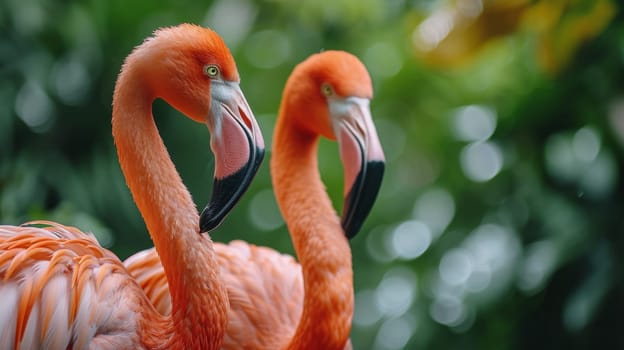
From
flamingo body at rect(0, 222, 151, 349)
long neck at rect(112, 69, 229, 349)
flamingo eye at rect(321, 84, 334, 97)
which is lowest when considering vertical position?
flamingo body at rect(0, 222, 151, 349)

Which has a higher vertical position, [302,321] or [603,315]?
[603,315]

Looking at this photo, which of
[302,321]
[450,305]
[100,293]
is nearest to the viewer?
[100,293]

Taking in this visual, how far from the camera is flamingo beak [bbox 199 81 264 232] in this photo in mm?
1965

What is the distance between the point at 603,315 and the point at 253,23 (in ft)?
8.74

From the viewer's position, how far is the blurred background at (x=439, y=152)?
14.4 feet

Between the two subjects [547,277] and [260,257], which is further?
[547,277]

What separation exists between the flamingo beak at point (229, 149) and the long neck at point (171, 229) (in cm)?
8

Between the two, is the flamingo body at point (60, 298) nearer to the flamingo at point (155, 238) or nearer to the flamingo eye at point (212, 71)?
the flamingo at point (155, 238)

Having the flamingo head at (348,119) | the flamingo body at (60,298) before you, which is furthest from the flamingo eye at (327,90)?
the flamingo body at (60,298)

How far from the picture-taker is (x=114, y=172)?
4461 millimetres

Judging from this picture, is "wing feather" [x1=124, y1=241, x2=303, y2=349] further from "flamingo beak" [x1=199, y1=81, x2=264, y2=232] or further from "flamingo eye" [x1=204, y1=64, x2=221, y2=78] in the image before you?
"flamingo eye" [x1=204, y1=64, x2=221, y2=78]

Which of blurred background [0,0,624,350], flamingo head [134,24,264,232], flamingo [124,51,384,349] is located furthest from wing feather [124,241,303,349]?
blurred background [0,0,624,350]

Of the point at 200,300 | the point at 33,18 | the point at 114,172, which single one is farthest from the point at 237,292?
the point at 33,18

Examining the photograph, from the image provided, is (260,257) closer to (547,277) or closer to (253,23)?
(547,277)
